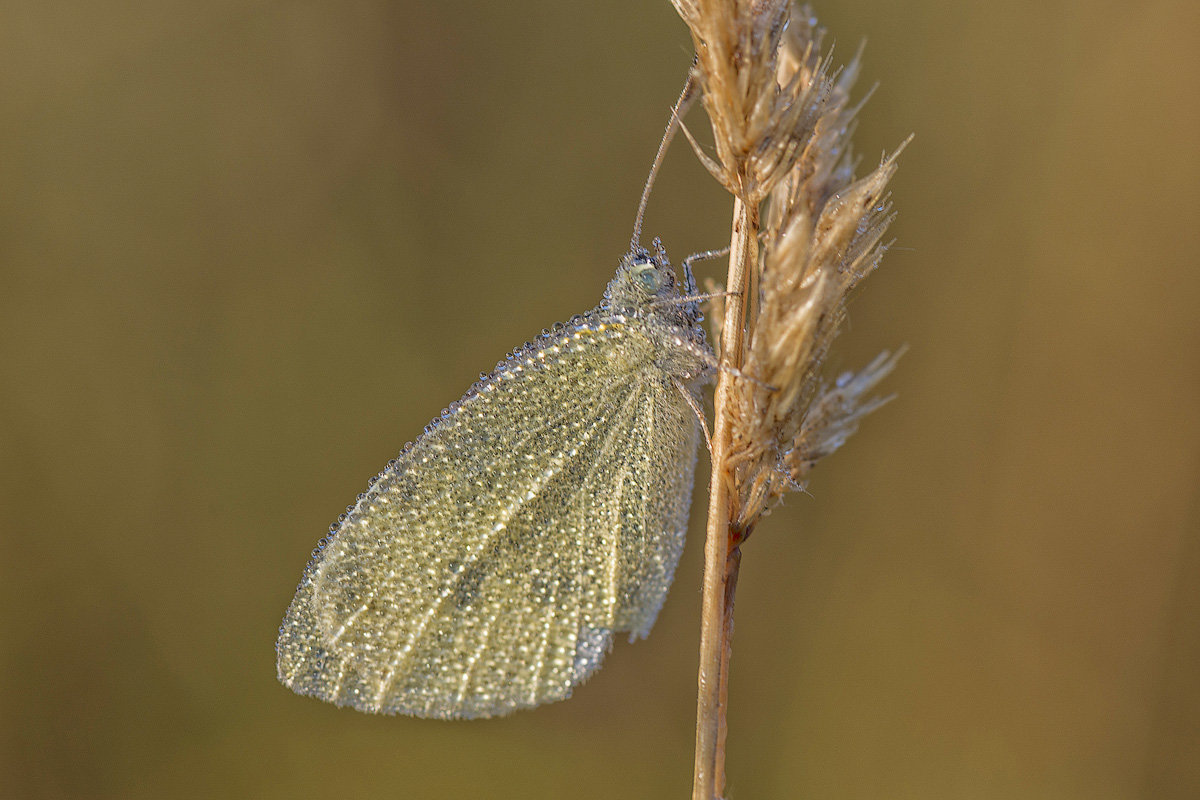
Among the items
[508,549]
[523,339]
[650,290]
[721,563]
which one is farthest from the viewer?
[523,339]

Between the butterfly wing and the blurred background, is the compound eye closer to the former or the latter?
the butterfly wing

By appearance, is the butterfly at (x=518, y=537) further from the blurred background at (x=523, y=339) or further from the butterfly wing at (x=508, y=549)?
the blurred background at (x=523, y=339)

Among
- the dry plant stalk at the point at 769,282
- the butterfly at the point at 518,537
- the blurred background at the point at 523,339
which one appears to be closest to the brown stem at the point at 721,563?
the dry plant stalk at the point at 769,282

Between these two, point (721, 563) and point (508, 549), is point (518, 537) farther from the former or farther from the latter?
point (721, 563)

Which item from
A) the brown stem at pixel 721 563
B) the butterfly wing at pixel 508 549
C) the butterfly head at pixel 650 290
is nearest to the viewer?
the brown stem at pixel 721 563

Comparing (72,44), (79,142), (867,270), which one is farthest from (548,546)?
(72,44)

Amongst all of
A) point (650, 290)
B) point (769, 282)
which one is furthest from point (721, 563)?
point (650, 290)

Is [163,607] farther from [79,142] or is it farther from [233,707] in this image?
[79,142]
